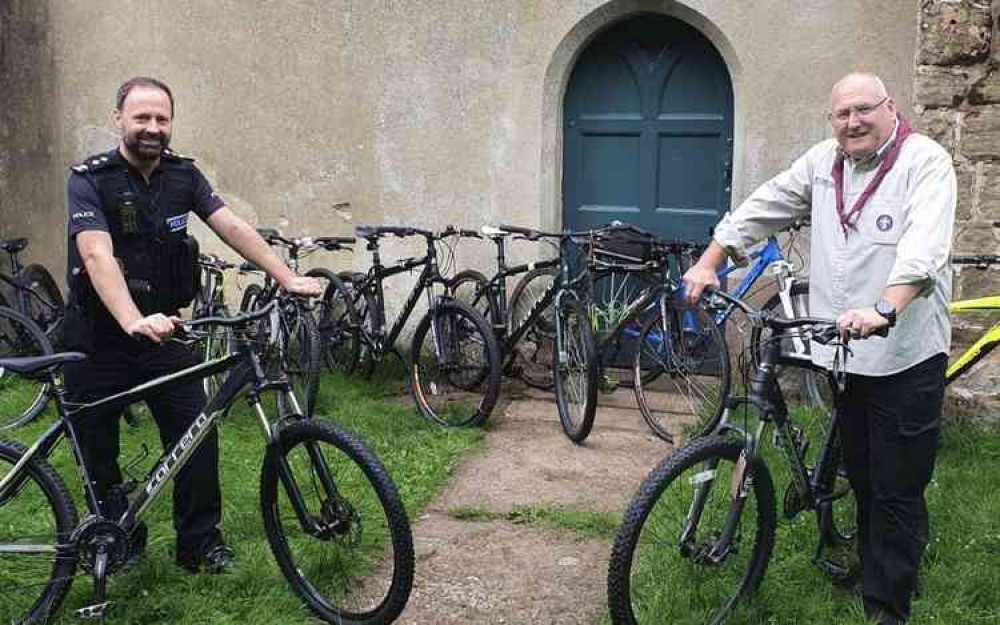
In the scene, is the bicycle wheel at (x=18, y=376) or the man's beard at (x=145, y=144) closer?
the man's beard at (x=145, y=144)

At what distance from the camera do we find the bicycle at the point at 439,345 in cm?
579

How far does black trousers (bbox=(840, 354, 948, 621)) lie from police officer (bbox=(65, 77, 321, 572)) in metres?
1.87

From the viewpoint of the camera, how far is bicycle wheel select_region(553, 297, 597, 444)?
552 cm

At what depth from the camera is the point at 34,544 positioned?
3383mm

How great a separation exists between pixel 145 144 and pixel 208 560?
60.6 inches

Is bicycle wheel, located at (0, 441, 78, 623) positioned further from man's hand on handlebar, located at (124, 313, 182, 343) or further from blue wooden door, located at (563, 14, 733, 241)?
blue wooden door, located at (563, 14, 733, 241)

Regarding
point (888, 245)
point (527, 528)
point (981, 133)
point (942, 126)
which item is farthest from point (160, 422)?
point (981, 133)

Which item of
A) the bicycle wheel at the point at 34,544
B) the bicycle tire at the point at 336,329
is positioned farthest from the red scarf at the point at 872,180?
the bicycle tire at the point at 336,329

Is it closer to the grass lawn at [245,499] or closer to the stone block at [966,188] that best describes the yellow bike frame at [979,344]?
the stone block at [966,188]

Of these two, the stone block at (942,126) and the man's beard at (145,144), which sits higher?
the stone block at (942,126)

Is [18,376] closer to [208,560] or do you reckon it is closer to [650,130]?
[208,560]

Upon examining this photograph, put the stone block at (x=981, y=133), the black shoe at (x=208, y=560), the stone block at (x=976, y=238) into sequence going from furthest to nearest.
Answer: the stone block at (x=976, y=238), the stone block at (x=981, y=133), the black shoe at (x=208, y=560)

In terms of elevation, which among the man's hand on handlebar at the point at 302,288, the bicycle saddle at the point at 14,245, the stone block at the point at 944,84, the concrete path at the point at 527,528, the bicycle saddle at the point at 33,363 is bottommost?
the concrete path at the point at 527,528

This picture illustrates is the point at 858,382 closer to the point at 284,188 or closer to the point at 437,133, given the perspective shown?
the point at 437,133
